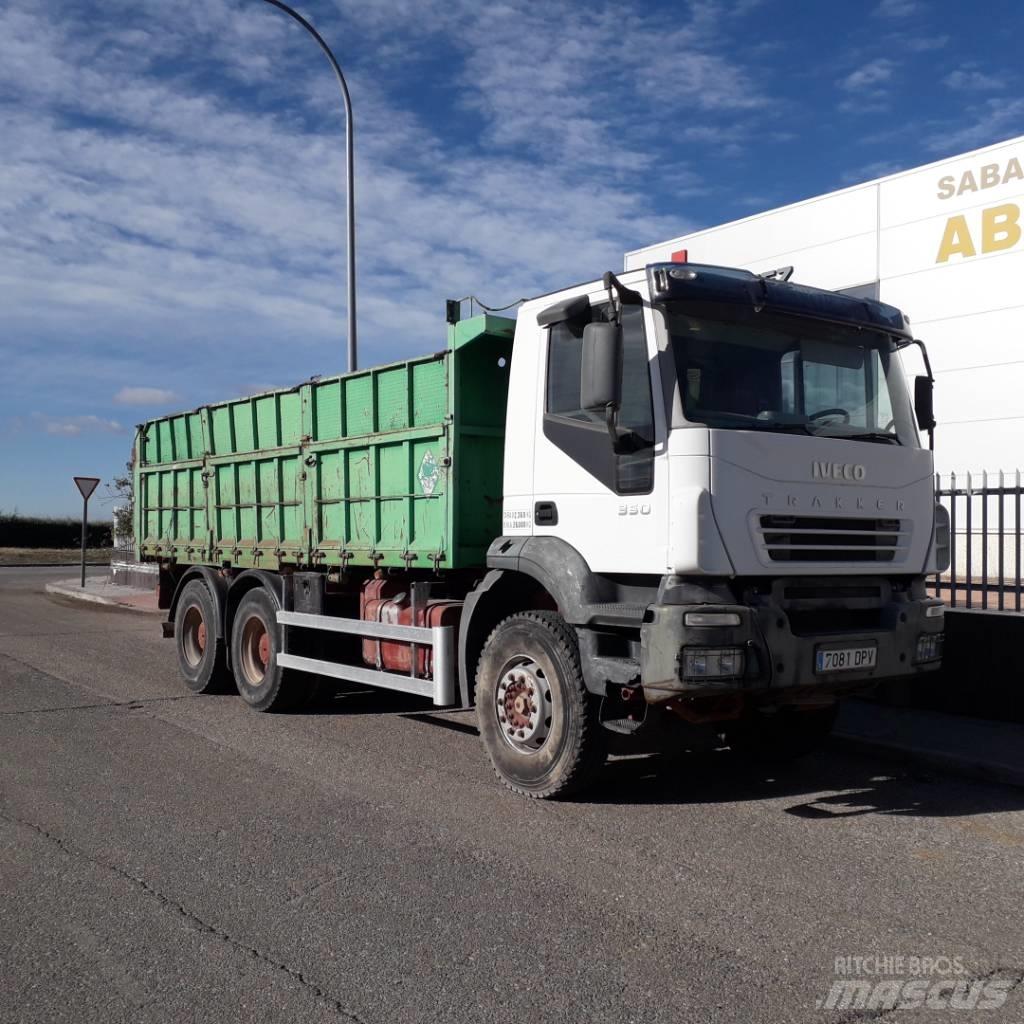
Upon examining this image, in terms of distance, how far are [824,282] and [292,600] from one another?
10.5 meters

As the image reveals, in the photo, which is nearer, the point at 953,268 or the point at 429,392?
the point at 429,392

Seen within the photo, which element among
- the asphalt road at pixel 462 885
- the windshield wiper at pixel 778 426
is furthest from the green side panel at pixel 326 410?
the windshield wiper at pixel 778 426

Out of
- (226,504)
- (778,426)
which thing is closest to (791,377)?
(778,426)

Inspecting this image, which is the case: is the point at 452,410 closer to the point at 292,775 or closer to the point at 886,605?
the point at 292,775

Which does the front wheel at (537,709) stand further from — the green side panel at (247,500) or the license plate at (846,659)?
the green side panel at (247,500)

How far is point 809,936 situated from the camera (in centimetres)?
405

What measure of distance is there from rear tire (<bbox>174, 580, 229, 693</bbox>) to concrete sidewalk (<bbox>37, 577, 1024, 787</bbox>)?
18.3 feet

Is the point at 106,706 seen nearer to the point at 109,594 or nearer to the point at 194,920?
the point at 194,920

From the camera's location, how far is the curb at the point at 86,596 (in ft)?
66.4

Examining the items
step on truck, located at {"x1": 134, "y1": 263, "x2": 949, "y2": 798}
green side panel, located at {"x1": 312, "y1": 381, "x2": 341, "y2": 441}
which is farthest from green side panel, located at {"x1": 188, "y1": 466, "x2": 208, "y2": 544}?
step on truck, located at {"x1": 134, "y1": 263, "x2": 949, "y2": 798}

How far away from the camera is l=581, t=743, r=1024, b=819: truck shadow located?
601 cm

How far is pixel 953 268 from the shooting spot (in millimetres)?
14578

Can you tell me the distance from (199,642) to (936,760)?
22.3 feet

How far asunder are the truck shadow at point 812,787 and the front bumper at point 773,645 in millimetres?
742
